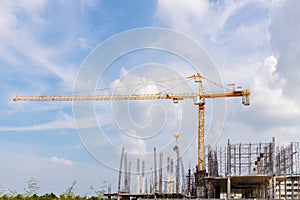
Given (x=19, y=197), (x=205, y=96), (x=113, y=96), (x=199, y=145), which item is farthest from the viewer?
(x=113, y=96)

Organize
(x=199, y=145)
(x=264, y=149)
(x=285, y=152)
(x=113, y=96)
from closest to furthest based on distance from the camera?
(x=264, y=149)
(x=285, y=152)
(x=199, y=145)
(x=113, y=96)

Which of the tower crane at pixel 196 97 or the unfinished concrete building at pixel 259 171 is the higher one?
the tower crane at pixel 196 97

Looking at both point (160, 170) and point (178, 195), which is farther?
point (160, 170)

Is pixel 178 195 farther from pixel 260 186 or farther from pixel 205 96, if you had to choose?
pixel 205 96

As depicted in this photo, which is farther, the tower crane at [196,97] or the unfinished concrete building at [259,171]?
the tower crane at [196,97]

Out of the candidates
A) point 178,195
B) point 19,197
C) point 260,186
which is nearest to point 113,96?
point 178,195

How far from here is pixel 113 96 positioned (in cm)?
6056

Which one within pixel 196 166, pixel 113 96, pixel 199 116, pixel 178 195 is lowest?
pixel 178 195

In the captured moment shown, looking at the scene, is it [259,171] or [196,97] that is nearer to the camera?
[259,171]

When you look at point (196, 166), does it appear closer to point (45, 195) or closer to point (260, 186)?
point (260, 186)

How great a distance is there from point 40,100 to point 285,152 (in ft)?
140

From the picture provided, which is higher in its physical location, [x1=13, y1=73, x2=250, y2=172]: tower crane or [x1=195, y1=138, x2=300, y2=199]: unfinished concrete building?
[x1=13, y1=73, x2=250, y2=172]: tower crane

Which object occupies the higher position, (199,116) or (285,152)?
(199,116)

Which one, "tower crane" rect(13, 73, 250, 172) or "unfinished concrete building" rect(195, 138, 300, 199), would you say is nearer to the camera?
"unfinished concrete building" rect(195, 138, 300, 199)
